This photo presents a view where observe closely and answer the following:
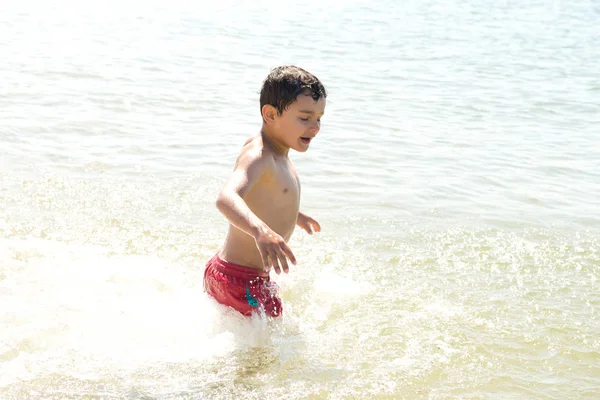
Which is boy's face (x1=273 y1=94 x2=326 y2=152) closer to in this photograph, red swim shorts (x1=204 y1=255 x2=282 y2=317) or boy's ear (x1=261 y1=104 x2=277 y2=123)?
boy's ear (x1=261 y1=104 x2=277 y2=123)

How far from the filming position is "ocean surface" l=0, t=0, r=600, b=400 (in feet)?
12.0

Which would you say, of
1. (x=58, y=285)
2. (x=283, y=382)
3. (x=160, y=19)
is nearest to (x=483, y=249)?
(x=283, y=382)

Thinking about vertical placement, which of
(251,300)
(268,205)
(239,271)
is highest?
(268,205)

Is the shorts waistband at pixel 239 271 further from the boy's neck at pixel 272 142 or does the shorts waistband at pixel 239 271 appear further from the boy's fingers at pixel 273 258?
the boy's fingers at pixel 273 258

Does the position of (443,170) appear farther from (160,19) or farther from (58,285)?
(160,19)

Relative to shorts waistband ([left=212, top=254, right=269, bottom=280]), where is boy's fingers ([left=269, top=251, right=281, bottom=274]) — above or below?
above

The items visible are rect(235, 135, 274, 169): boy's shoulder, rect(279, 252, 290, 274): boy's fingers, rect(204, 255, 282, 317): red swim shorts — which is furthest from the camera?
rect(204, 255, 282, 317): red swim shorts

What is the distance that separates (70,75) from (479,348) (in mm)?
7501

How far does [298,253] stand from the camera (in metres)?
5.09

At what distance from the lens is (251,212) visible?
10.9 feet

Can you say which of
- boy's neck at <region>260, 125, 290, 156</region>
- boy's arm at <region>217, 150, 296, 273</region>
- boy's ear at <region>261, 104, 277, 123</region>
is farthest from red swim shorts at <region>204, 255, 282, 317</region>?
boy's ear at <region>261, 104, 277, 123</region>

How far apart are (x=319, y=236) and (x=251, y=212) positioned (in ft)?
6.88

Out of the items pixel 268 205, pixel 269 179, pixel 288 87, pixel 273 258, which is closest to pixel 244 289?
pixel 268 205

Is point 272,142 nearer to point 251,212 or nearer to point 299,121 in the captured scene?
point 299,121
